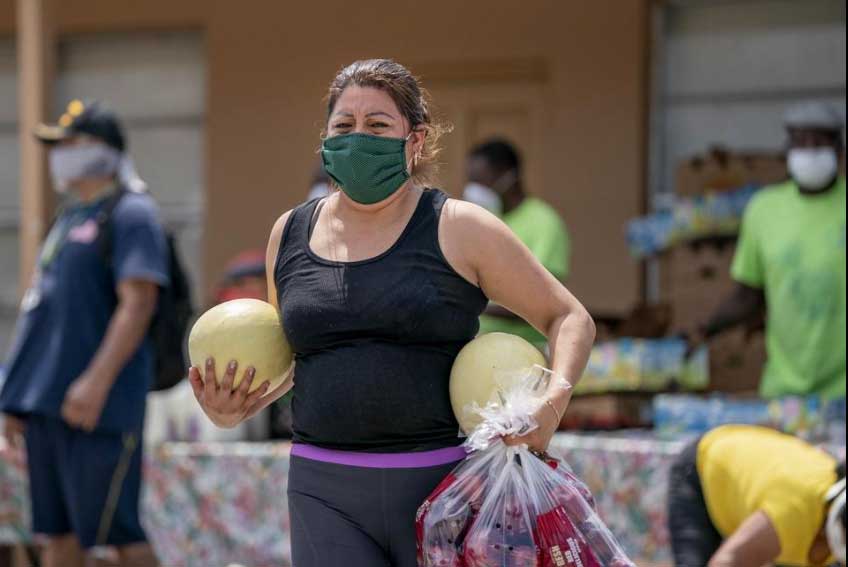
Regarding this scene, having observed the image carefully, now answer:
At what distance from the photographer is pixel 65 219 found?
5.76 m

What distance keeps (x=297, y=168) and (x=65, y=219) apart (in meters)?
3.71

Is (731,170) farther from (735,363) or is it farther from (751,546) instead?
(751,546)

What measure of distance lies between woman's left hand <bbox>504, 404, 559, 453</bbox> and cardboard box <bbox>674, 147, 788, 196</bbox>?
478cm

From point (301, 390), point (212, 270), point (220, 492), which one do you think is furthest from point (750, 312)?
point (212, 270)

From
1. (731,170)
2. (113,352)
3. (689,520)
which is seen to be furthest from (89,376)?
(731,170)

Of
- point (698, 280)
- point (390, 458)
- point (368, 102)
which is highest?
point (368, 102)

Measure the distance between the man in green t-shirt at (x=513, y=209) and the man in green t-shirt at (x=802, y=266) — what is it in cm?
82

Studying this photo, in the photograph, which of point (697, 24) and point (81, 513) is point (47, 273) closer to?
point (81, 513)

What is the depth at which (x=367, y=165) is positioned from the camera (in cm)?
326

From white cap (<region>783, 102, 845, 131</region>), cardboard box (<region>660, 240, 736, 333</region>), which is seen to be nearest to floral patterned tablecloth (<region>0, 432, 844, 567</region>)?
cardboard box (<region>660, 240, 736, 333</region>)

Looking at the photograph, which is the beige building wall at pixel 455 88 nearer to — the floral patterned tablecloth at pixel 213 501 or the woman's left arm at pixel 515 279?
the floral patterned tablecloth at pixel 213 501

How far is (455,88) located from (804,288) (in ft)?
11.8

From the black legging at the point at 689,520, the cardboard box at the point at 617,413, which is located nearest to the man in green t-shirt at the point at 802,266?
the cardboard box at the point at 617,413

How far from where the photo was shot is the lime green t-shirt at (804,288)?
231 inches
